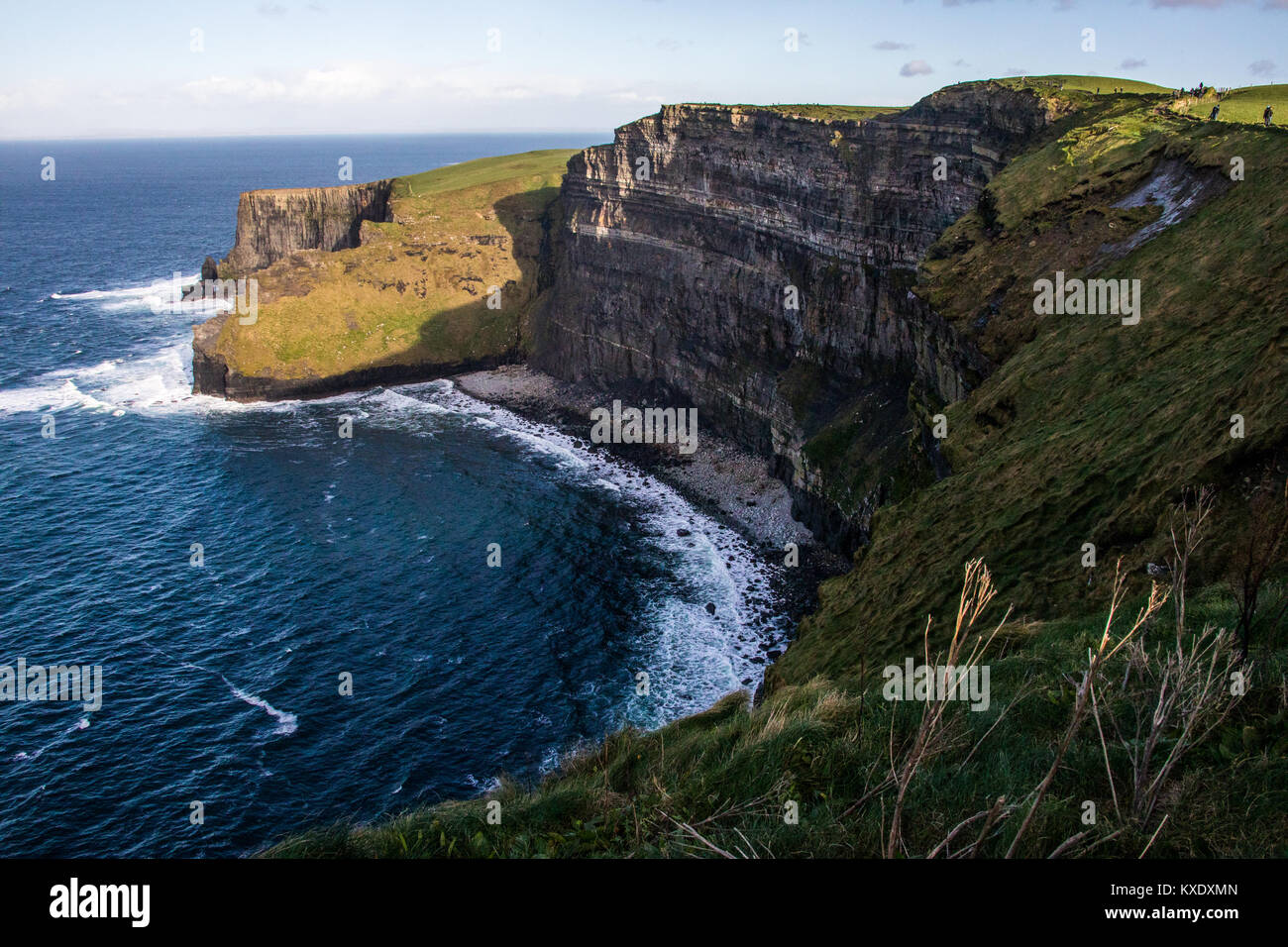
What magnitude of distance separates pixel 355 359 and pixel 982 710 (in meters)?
92.2

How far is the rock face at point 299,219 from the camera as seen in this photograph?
4840 inches

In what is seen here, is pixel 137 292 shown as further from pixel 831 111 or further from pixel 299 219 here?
pixel 831 111

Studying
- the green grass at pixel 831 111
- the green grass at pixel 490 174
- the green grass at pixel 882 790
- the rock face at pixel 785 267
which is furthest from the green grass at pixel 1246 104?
the green grass at pixel 490 174

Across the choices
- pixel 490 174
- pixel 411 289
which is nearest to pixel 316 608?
pixel 411 289

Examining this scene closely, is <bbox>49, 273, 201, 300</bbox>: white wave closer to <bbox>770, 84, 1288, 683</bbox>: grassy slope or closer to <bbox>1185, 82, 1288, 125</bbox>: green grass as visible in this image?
<bbox>770, 84, 1288, 683</bbox>: grassy slope

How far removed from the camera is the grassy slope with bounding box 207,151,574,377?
94.9 metres

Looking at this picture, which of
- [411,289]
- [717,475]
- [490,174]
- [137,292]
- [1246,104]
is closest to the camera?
[1246,104]

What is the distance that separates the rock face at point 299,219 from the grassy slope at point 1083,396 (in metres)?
99.4

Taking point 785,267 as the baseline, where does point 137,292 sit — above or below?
above

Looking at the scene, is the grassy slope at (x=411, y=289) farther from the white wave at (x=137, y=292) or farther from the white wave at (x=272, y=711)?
the white wave at (x=272, y=711)

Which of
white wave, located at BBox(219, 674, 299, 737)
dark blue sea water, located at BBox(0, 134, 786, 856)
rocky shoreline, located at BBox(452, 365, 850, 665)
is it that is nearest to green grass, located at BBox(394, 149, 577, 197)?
rocky shoreline, located at BBox(452, 365, 850, 665)

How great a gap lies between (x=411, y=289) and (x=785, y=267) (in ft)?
167

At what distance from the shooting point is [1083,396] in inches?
1265
